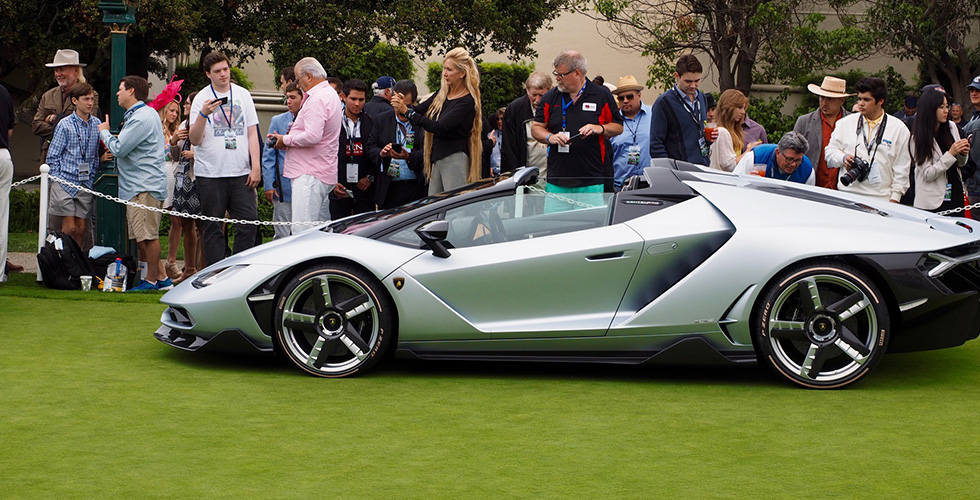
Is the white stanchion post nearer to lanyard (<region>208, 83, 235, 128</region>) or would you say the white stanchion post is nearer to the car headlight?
lanyard (<region>208, 83, 235, 128</region>)

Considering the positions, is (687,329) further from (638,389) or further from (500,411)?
(500,411)

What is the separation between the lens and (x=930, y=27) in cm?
2089

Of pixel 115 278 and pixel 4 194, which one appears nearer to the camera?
pixel 115 278

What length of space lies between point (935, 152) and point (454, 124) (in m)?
3.80

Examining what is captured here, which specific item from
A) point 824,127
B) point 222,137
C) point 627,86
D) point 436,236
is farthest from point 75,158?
point 824,127

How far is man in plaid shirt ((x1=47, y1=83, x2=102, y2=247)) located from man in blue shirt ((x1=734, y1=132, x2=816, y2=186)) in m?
5.57

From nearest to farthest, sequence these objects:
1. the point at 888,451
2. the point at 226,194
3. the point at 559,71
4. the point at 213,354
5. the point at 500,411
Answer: the point at 888,451
the point at 500,411
the point at 213,354
the point at 559,71
the point at 226,194

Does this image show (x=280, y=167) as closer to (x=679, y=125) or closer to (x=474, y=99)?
(x=474, y=99)

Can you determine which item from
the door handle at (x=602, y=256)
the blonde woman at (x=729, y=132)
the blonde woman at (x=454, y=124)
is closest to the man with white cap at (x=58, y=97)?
the blonde woman at (x=454, y=124)

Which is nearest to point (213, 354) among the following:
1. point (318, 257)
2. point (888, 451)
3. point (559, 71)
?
point (318, 257)

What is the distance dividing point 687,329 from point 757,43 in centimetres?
1681

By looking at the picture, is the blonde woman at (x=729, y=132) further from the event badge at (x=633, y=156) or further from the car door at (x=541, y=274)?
the car door at (x=541, y=274)

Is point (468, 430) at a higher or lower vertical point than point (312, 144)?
lower

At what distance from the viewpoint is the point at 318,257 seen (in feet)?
22.1
